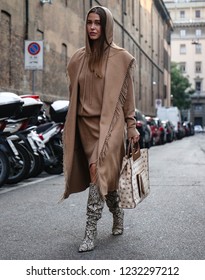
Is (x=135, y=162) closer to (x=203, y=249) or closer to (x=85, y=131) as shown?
(x=85, y=131)

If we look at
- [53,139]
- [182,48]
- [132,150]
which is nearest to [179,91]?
[182,48]

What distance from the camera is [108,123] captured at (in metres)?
4.68

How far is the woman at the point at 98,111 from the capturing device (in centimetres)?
468

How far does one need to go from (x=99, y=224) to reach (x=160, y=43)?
6238cm

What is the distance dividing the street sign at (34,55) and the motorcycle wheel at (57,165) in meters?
4.30

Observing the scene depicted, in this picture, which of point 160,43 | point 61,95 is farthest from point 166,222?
point 160,43

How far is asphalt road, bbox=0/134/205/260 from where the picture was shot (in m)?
4.65

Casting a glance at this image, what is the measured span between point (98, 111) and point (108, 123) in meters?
0.14

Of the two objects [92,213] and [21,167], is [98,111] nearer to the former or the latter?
[92,213]

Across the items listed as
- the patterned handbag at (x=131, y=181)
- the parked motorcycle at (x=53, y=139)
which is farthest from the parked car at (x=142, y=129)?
the patterned handbag at (x=131, y=181)

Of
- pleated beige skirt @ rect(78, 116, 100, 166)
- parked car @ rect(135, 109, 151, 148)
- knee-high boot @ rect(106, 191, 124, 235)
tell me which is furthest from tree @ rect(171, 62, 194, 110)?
pleated beige skirt @ rect(78, 116, 100, 166)

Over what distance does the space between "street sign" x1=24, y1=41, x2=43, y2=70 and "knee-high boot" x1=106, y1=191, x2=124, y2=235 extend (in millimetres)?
10650

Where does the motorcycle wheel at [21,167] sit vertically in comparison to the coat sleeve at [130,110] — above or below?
below

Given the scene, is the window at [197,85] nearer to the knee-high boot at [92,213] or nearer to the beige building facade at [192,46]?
the beige building facade at [192,46]
